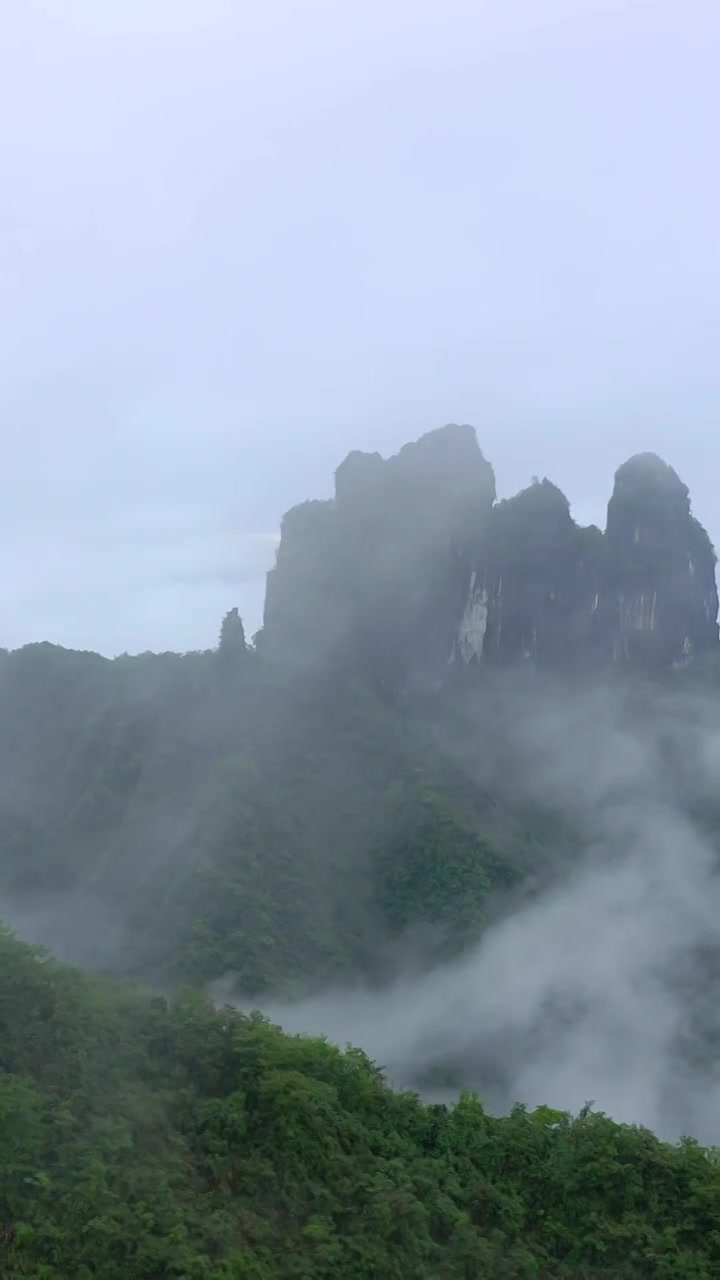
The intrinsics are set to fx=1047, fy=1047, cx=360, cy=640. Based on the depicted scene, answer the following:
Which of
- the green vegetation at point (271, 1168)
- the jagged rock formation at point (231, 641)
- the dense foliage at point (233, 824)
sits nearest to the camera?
the green vegetation at point (271, 1168)

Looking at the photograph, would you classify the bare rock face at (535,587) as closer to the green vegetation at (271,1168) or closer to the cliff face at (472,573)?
the cliff face at (472,573)

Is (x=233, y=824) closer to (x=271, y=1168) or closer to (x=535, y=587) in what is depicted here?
(x=535, y=587)

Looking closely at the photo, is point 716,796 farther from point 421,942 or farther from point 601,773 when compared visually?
point 421,942

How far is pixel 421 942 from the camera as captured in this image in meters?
36.0

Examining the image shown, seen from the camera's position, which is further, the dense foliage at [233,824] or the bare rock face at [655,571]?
the bare rock face at [655,571]

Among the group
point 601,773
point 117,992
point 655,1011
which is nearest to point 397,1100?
point 117,992

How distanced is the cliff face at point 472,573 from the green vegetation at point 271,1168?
116ft

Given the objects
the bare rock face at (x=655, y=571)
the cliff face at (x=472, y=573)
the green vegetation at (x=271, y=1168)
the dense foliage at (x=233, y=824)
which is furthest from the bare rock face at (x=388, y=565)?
the green vegetation at (x=271, y=1168)

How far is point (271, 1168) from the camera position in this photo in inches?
450

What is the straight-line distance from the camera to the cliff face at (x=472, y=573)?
159 feet

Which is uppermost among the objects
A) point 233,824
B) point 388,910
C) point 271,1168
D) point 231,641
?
point 231,641

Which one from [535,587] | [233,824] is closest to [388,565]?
[535,587]

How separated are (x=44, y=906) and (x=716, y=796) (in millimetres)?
28400

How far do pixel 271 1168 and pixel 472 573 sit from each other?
127 feet
